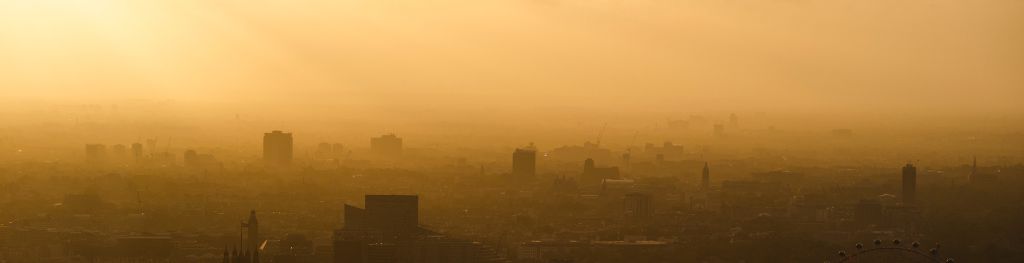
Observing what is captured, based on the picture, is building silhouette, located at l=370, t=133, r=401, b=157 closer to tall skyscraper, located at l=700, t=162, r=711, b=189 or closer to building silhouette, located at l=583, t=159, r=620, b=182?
building silhouette, located at l=583, t=159, r=620, b=182

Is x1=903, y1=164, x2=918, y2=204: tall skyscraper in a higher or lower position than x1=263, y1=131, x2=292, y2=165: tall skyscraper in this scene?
lower

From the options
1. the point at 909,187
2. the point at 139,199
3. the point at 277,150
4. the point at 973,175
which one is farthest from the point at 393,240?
the point at 277,150

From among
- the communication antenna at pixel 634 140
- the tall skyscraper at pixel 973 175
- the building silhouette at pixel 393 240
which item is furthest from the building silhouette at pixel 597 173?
the communication antenna at pixel 634 140

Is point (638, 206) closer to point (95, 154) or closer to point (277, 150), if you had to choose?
point (277, 150)

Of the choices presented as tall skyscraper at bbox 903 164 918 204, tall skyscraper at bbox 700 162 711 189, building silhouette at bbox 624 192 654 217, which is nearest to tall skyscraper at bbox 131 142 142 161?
tall skyscraper at bbox 700 162 711 189

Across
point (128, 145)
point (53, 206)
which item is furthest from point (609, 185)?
point (128, 145)

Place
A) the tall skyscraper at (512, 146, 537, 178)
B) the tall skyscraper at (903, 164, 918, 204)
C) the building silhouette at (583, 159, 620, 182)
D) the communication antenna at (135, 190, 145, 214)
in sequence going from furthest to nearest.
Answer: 1. the tall skyscraper at (512, 146, 537, 178)
2. the building silhouette at (583, 159, 620, 182)
3. the tall skyscraper at (903, 164, 918, 204)
4. the communication antenna at (135, 190, 145, 214)
